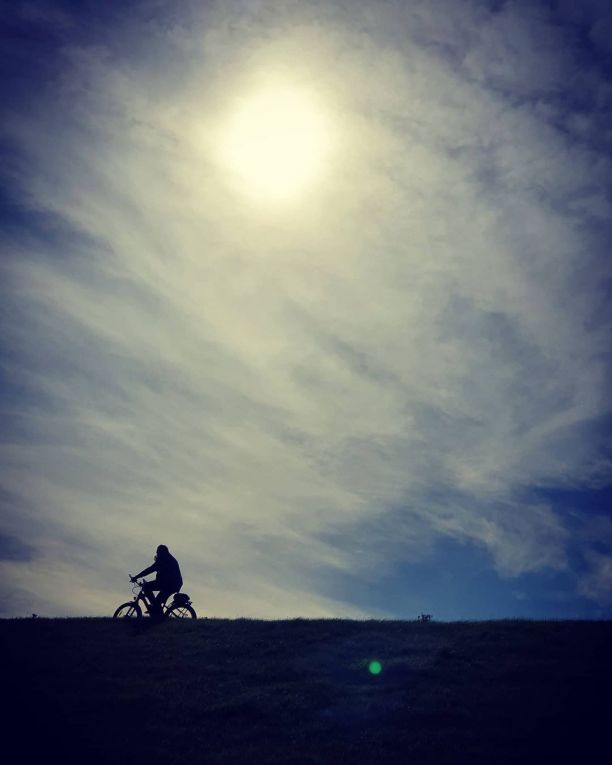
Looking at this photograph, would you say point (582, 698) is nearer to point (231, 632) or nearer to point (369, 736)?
point (369, 736)

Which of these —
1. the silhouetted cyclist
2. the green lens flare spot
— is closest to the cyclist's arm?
the silhouetted cyclist

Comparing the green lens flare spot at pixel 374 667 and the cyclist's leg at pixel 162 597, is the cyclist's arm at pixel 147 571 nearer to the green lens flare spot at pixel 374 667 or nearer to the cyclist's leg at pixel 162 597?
the cyclist's leg at pixel 162 597

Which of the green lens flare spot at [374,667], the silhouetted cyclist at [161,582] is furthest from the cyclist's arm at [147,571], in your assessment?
the green lens flare spot at [374,667]

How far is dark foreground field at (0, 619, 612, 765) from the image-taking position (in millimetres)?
11625

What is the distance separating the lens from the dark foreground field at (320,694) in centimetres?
1162

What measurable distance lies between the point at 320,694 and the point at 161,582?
1044 cm

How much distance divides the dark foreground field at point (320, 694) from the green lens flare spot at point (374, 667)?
0.75ft

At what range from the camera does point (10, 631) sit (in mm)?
21375

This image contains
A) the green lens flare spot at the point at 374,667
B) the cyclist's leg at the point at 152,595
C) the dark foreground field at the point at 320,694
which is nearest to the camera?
the dark foreground field at the point at 320,694

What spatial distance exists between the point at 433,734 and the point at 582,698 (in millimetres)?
3659

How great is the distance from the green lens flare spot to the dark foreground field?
0.75 feet

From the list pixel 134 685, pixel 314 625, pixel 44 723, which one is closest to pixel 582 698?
pixel 314 625

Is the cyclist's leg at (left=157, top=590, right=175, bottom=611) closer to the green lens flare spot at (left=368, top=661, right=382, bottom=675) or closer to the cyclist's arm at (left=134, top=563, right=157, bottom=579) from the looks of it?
the cyclist's arm at (left=134, top=563, right=157, bottom=579)

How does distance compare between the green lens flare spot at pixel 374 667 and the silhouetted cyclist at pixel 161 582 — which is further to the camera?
the silhouetted cyclist at pixel 161 582
